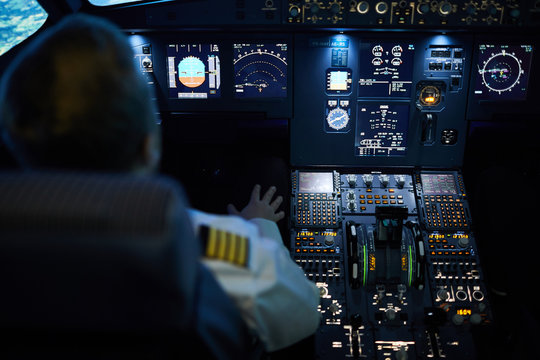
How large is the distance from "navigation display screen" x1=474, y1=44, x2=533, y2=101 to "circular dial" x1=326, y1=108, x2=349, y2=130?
79 centimetres

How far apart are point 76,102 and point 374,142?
2317mm

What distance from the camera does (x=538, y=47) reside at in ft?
8.45

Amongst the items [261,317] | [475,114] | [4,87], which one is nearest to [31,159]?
[4,87]

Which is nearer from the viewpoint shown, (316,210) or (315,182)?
(316,210)

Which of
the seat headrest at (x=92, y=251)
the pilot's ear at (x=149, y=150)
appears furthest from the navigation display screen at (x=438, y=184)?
the seat headrest at (x=92, y=251)

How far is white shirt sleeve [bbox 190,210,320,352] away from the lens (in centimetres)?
96

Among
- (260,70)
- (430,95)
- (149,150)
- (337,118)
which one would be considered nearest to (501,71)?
(430,95)

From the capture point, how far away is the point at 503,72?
8.57 feet

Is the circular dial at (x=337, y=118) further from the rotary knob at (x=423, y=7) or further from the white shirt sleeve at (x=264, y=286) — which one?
the white shirt sleeve at (x=264, y=286)

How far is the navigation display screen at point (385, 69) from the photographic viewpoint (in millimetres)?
2619

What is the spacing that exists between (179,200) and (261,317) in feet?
1.69

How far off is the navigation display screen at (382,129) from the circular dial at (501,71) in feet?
1.60

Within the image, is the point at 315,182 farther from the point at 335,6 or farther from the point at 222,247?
the point at 222,247

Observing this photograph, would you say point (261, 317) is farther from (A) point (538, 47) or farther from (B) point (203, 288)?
(A) point (538, 47)
